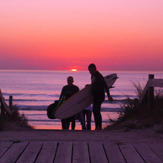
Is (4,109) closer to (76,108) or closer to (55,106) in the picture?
(55,106)

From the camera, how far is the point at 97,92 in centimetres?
869

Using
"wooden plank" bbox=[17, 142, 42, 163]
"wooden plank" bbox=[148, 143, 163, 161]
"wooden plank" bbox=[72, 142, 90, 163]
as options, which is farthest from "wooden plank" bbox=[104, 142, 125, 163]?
"wooden plank" bbox=[17, 142, 42, 163]

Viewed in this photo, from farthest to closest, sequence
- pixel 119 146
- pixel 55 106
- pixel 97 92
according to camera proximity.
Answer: pixel 55 106 → pixel 97 92 → pixel 119 146

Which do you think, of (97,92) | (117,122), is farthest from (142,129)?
(117,122)

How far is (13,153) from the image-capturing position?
4418mm

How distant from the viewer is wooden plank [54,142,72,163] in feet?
13.6

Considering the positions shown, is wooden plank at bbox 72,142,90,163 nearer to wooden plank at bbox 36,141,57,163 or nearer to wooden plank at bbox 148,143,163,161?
wooden plank at bbox 36,141,57,163

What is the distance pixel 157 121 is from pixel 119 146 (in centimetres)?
302

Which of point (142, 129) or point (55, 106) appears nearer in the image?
point (142, 129)

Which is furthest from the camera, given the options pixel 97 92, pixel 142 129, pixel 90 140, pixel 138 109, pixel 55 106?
pixel 55 106

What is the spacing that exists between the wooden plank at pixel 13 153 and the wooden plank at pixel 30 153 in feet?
0.24

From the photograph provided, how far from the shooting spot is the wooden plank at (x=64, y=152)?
13.6 feet

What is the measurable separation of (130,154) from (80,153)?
0.69 m

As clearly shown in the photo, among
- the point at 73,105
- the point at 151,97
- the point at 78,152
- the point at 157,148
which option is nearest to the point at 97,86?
the point at 73,105
